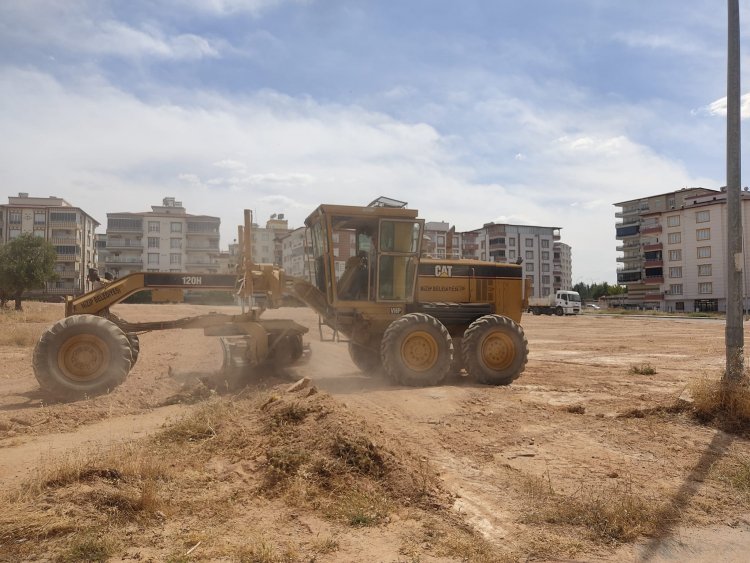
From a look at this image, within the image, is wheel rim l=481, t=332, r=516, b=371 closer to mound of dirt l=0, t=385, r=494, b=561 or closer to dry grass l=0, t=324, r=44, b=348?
mound of dirt l=0, t=385, r=494, b=561

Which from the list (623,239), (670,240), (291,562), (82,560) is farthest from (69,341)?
(623,239)

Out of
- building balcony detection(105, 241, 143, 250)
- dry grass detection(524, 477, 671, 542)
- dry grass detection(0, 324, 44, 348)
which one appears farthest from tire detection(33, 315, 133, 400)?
building balcony detection(105, 241, 143, 250)

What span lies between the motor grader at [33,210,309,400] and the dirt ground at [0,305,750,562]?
463 mm

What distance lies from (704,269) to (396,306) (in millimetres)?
80285

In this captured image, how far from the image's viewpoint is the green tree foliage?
422ft

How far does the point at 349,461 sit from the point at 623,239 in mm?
123268

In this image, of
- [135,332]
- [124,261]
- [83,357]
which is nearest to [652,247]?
[124,261]

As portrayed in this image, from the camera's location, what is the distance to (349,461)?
5.99 meters

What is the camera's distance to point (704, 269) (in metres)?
79.1

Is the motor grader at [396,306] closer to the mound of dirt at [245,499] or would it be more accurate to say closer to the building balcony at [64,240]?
the mound of dirt at [245,499]

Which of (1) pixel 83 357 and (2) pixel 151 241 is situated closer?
(1) pixel 83 357

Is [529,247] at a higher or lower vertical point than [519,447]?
higher

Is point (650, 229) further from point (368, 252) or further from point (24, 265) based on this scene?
point (368, 252)

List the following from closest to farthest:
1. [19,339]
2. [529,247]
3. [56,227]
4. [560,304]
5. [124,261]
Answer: [19,339]
[560,304]
[56,227]
[124,261]
[529,247]
